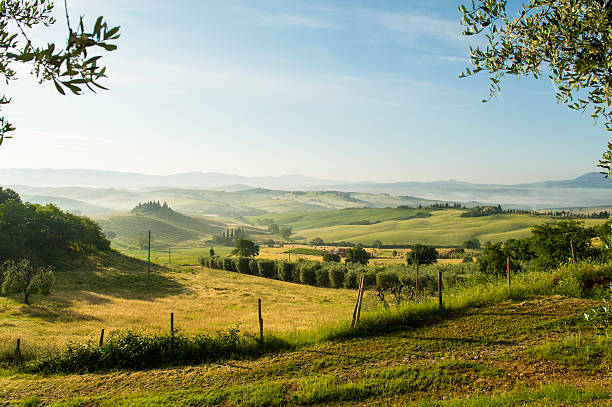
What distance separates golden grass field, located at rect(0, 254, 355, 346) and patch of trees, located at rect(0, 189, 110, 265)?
22.3 ft

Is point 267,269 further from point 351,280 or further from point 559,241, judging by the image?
point 559,241

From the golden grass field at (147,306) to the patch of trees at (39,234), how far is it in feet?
22.3

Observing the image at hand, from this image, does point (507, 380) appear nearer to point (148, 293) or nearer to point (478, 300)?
point (478, 300)

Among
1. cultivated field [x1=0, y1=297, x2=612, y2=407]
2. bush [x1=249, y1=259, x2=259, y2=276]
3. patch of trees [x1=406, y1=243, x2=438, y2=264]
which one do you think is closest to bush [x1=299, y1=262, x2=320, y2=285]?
bush [x1=249, y1=259, x2=259, y2=276]

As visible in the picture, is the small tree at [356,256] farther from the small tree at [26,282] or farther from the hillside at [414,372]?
the hillside at [414,372]

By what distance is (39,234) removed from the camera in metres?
70.2

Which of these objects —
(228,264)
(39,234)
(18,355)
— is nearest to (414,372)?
(18,355)

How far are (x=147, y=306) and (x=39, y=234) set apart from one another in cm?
4108

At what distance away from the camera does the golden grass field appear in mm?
28969

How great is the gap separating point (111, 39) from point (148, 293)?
62199 millimetres

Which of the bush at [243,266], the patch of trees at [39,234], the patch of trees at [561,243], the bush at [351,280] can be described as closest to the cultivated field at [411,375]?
the patch of trees at [561,243]

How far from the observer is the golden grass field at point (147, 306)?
2897 cm

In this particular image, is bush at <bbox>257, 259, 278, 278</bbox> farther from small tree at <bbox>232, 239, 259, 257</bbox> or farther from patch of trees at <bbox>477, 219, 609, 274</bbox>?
patch of trees at <bbox>477, 219, 609, 274</bbox>

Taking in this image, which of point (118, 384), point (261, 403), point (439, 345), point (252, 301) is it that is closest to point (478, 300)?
point (439, 345)
